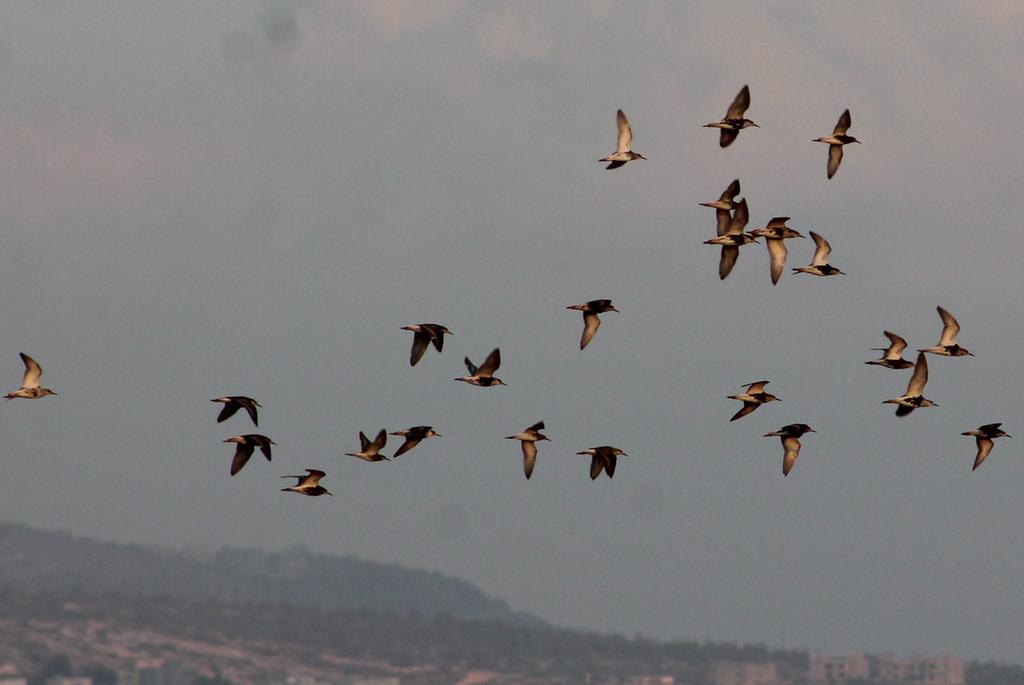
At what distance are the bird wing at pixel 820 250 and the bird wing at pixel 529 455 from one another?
48.3 ft

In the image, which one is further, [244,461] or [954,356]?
[954,356]

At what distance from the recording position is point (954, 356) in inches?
3275

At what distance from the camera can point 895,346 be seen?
8581 centimetres

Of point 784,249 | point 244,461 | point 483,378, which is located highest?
point 784,249

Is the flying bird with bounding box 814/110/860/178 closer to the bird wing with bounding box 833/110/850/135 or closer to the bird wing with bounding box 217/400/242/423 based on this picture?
the bird wing with bounding box 833/110/850/135

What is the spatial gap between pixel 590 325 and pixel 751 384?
24.3ft

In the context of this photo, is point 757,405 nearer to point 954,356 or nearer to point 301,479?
point 954,356

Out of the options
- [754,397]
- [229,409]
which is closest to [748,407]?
[754,397]

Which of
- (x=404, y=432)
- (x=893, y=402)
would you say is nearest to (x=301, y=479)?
(x=404, y=432)

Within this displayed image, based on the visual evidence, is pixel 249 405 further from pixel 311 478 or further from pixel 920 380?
pixel 920 380

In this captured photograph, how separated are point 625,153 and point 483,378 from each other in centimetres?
1180

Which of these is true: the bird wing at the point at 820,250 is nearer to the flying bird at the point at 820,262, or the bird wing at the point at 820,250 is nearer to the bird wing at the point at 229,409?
the flying bird at the point at 820,262

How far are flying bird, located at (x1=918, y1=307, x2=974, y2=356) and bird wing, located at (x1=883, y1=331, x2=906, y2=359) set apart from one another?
200cm

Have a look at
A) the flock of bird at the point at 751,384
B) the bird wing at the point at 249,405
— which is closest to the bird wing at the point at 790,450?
the flock of bird at the point at 751,384
